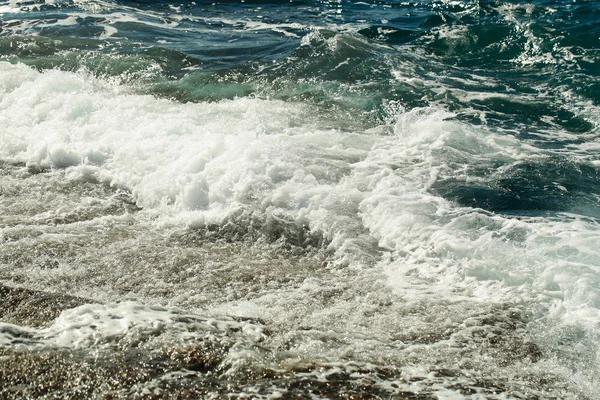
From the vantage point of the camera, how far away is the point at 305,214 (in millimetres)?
5750

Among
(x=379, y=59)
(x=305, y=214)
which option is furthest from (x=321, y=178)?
(x=379, y=59)

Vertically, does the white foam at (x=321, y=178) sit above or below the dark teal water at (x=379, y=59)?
below

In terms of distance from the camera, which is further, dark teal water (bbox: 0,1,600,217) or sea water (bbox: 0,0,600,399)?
dark teal water (bbox: 0,1,600,217)

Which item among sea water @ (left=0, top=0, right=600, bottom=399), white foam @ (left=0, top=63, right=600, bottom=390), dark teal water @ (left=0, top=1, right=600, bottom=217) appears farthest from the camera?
dark teal water @ (left=0, top=1, right=600, bottom=217)

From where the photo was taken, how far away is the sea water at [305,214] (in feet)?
11.3

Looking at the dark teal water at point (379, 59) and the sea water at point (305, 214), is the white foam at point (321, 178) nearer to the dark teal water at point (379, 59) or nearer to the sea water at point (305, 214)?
the sea water at point (305, 214)

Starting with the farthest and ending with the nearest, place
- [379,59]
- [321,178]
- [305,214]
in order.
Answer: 1. [379,59]
2. [321,178]
3. [305,214]

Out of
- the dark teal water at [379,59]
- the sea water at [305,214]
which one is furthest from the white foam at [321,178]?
the dark teal water at [379,59]

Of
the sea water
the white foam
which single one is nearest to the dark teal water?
the sea water

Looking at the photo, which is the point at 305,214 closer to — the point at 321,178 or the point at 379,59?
the point at 321,178

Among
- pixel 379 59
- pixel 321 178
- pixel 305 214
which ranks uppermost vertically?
pixel 379 59

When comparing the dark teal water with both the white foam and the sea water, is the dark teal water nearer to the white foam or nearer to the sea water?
the sea water

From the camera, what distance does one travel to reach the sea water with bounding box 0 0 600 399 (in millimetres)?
3438

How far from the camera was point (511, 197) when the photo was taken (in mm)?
6332
